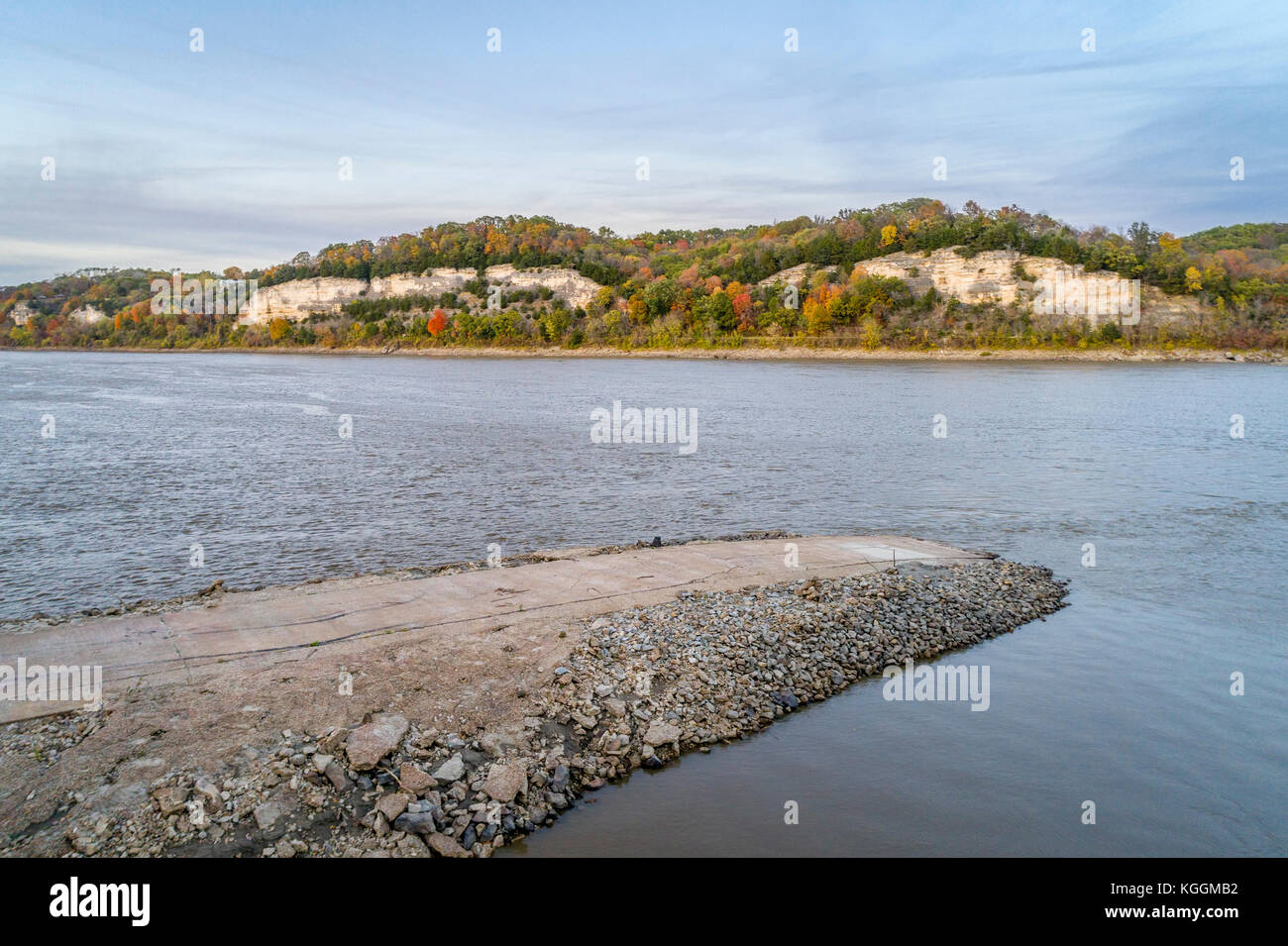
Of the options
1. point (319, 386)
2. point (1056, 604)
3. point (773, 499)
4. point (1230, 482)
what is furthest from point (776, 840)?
point (319, 386)

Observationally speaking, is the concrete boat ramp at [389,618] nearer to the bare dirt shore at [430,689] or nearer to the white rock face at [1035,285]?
the bare dirt shore at [430,689]

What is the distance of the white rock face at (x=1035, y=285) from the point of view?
112125 mm

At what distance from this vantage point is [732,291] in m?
137

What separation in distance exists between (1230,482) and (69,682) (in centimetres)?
3099

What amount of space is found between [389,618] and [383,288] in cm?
17988

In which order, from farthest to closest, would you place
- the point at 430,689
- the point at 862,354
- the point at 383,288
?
1. the point at 383,288
2. the point at 862,354
3. the point at 430,689

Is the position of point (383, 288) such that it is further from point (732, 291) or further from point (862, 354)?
point (862, 354)

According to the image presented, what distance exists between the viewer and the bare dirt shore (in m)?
6.31

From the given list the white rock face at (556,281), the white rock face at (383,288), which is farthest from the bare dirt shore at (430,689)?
the white rock face at (383,288)

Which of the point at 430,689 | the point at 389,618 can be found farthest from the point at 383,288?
the point at 430,689

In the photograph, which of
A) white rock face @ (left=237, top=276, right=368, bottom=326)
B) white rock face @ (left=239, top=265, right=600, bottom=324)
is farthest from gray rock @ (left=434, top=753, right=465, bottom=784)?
white rock face @ (left=237, top=276, right=368, bottom=326)

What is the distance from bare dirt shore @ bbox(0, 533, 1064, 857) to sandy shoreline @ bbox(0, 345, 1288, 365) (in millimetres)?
105989

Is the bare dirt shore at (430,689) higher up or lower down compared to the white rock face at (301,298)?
lower down

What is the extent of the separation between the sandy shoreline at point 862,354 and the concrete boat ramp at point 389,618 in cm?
10530
